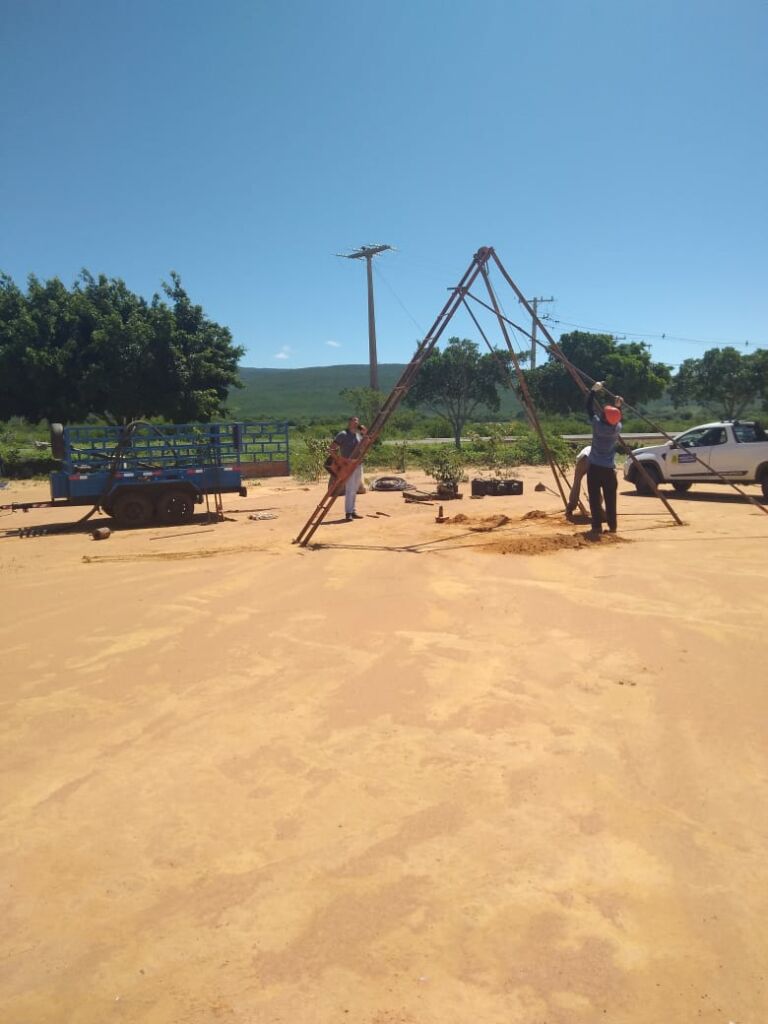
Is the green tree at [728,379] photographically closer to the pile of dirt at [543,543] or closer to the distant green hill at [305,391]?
the pile of dirt at [543,543]

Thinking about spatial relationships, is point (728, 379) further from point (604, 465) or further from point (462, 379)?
point (604, 465)

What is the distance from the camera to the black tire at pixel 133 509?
485 inches

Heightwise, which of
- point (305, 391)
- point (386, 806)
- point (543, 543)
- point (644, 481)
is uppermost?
point (305, 391)

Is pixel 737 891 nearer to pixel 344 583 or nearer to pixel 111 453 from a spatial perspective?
pixel 344 583

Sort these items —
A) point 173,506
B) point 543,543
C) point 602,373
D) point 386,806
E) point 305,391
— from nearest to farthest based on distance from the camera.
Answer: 1. point 386,806
2. point 543,543
3. point 173,506
4. point 602,373
5. point 305,391

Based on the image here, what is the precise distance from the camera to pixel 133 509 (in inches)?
490

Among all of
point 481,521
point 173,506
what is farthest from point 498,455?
point 173,506

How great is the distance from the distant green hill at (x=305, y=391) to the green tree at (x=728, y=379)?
159 ft

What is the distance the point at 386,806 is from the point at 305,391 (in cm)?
13496

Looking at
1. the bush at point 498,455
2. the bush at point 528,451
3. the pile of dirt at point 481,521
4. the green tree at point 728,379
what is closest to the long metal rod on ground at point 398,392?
the pile of dirt at point 481,521

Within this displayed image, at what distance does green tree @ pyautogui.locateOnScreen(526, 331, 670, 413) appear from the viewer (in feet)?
172

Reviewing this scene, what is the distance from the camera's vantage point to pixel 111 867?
2990 mm

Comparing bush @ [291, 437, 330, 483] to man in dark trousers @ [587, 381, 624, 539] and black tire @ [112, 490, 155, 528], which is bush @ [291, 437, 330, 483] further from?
man in dark trousers @ [587, 381, 624, 539]

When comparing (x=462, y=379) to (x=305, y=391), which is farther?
(x=305, y=391)
